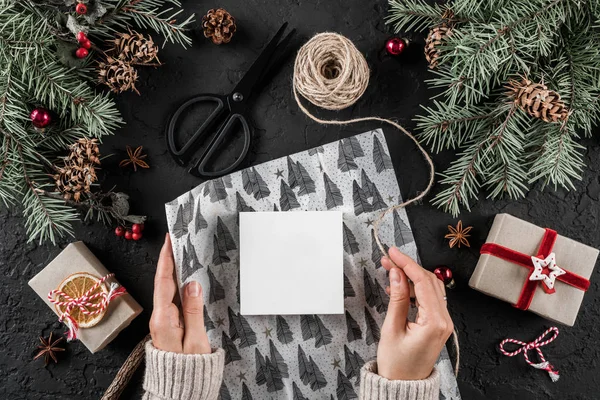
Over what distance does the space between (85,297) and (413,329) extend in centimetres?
77

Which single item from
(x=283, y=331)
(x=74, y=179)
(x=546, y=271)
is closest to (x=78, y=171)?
(x=74, y=179)

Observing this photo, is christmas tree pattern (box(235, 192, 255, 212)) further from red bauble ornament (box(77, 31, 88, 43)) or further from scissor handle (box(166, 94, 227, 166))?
red bauble ornament (box(77, 31, 88, 43))

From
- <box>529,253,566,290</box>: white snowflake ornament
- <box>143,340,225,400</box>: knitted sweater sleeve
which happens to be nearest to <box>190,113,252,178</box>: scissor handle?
<box>143,340,225,400</box>: knitted sweater sleeve

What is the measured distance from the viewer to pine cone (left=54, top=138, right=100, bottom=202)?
1162 mm

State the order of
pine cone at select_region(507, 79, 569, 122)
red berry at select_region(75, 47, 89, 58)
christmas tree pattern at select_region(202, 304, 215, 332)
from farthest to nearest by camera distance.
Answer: christmas tree pattern at select_region(202, 304, 215, 332)
red berry at select_region(75, 47, 89, 58)
pine cone at select_region(507, 79, 569, 122)

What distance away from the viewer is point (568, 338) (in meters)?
1.33

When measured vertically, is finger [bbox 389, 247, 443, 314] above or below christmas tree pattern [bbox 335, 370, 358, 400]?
above

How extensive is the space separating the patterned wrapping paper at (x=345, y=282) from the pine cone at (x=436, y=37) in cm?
25

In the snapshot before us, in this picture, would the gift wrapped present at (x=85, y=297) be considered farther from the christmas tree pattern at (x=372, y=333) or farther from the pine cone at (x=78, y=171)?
the christmas tree pattern at (x=372, y=333)

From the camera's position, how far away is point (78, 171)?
3.81 feet

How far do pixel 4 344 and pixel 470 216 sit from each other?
1.29m

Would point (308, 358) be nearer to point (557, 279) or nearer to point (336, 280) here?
point (336, 280)

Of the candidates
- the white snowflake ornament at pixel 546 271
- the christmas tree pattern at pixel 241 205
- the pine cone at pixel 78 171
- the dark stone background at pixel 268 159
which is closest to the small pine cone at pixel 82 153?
the pine cone at pixel 78 171

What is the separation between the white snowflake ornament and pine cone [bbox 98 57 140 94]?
3.53ft
